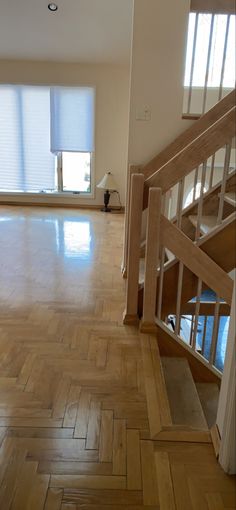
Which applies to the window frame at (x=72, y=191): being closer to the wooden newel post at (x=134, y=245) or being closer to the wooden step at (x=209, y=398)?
the wooden newel post at (x=134, y=245)

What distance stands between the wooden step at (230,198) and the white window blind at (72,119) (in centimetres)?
376

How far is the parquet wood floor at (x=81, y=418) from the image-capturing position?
3.42ft

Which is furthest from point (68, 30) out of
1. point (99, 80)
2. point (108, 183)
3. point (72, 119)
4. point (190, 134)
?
point (190, 134)

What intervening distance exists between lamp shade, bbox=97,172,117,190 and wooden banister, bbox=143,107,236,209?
3369 mm

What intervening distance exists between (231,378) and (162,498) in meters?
0.37

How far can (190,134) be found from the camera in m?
2.44

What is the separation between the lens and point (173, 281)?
1997mm

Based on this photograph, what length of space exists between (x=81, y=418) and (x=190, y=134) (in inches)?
73.0

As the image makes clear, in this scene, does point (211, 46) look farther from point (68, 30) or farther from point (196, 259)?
point (68, 30)

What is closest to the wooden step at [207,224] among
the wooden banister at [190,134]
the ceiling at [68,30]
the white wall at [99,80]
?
the wooden banister at [190,134]

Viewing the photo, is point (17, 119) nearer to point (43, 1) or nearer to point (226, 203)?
point (43, 1)

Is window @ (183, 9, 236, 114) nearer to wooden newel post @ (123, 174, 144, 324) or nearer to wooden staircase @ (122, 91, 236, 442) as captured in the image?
wooden staircase @ (122, 91, 236, 442)

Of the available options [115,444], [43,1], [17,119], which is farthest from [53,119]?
[115,444]

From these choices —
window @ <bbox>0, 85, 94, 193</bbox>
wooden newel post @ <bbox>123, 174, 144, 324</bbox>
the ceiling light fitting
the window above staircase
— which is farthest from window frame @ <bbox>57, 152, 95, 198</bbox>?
wooden newel post @ <bbox>123, 174, 144, 324</bbox>
